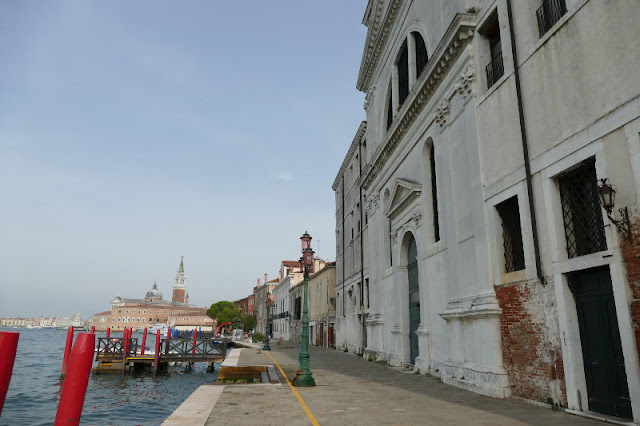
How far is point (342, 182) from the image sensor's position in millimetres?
36688

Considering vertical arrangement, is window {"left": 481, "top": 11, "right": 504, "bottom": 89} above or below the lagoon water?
above

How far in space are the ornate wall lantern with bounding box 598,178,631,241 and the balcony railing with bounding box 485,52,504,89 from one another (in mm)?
5326

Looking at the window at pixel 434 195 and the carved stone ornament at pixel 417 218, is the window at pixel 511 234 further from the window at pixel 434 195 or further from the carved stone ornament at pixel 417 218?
the carved stone ornament at pixel 417 218

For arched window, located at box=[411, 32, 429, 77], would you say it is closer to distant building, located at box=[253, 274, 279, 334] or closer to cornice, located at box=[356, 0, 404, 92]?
cornice, located at box=[356, 0, 404, 92]

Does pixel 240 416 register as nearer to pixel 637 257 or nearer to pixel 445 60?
pixel 637 257

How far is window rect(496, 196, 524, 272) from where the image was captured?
34.8 feet

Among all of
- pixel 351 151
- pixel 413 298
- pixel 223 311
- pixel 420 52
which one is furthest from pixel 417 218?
pixel 223 311

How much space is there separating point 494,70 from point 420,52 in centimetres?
647

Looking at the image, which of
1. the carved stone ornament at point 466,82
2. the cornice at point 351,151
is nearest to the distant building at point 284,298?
the cornice at point 351,151

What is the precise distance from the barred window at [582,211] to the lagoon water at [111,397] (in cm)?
1460

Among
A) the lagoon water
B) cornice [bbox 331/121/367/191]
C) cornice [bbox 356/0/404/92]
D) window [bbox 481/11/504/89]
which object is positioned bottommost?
the lagoon water

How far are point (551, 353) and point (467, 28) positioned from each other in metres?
8.94

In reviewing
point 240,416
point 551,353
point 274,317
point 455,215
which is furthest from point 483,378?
point 274,317

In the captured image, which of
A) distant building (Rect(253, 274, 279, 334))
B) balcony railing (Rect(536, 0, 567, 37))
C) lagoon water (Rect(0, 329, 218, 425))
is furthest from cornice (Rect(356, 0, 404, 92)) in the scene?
distant building (Rect(253, 274, 279, 334))
